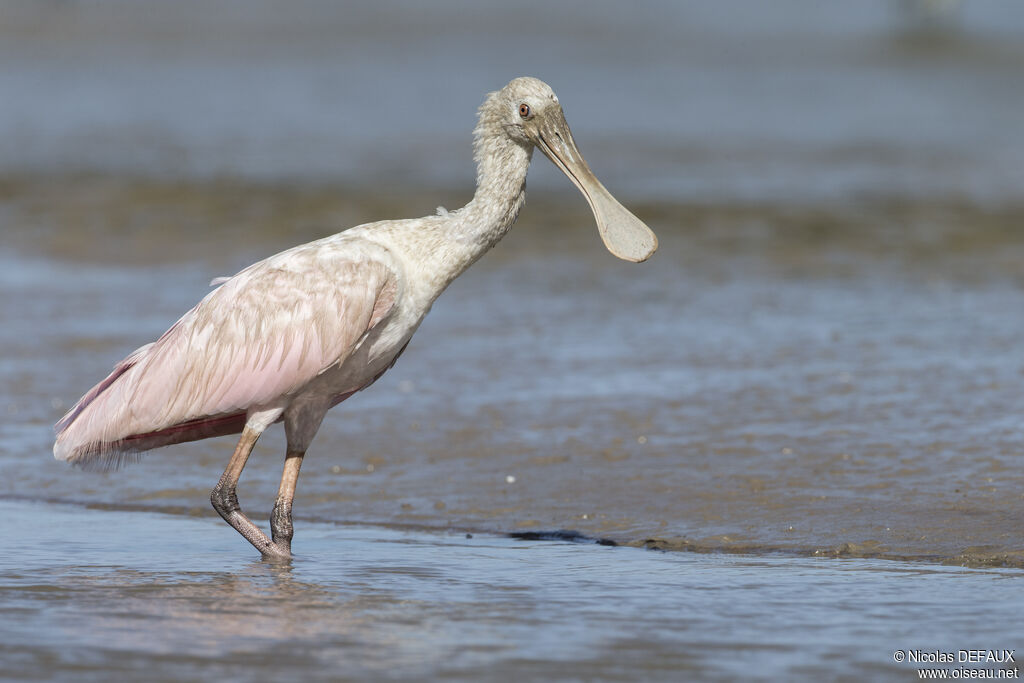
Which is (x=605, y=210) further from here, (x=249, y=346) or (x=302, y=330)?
(x=249, y=346)

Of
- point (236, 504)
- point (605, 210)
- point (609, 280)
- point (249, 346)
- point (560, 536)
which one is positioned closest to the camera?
point (249, 346)

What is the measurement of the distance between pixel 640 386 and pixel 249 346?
381 centimetres

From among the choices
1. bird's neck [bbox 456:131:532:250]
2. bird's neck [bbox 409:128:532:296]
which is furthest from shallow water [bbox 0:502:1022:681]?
bird's neck [bbox 456:131:532:250]

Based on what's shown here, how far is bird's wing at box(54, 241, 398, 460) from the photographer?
7.01 meters

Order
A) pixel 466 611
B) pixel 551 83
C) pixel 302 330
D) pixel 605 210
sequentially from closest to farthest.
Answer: pixel 466 611, pixel 302 330, pixel 605 210, pixel 551 83

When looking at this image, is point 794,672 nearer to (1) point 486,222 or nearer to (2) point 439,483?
(1) point 486,222

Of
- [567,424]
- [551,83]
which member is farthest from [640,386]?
[551,83]

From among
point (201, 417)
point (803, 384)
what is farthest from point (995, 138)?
point (201, 417)

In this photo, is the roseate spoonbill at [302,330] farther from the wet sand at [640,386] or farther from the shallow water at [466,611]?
the wet sand at [640,386]

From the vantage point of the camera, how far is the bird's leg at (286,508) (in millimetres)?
7336

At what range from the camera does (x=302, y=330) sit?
23.2 ft

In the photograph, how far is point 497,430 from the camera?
952 centimetres

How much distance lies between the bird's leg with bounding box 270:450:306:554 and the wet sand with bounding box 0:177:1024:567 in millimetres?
371

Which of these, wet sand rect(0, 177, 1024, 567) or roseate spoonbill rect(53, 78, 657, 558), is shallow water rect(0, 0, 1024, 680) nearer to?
wet sand rect(0, 177, 1024, 567)
